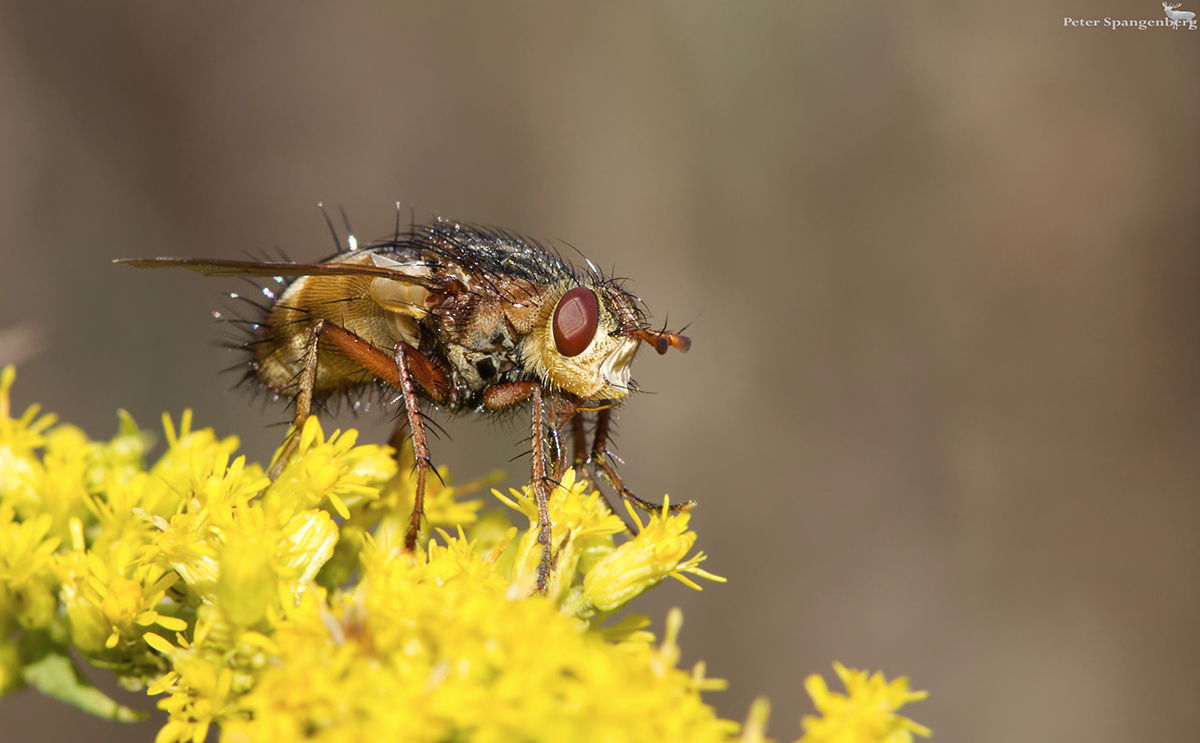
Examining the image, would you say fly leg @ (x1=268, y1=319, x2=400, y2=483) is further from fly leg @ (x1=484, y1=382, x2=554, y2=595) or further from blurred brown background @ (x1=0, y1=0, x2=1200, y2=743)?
blurred brown background @ (x1=0, y1=0, x2=1200, y2=743)

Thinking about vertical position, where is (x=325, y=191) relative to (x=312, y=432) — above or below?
above

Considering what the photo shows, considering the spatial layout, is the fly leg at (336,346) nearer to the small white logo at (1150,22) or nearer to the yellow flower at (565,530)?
the yellow flower at (565,530)

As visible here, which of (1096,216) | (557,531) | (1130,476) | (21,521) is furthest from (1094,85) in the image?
(21,521)

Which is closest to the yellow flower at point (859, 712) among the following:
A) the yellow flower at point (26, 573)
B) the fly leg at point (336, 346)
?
the fly leg at point (336, 346)

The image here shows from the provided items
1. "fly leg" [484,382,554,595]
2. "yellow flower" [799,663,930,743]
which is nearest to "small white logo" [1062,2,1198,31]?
"fly leg" [484,382,554,595]

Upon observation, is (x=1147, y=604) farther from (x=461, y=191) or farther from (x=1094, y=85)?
(x=461, y=191)

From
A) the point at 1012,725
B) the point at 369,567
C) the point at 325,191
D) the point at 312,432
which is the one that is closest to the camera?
the point at 369,567
